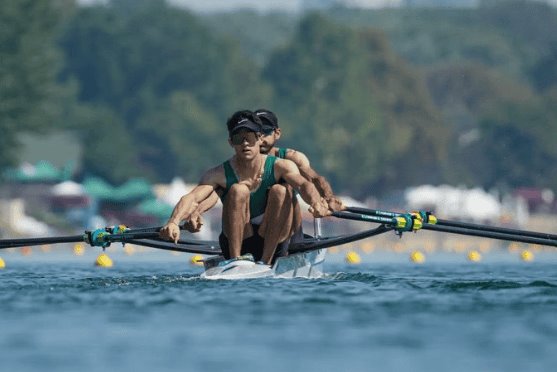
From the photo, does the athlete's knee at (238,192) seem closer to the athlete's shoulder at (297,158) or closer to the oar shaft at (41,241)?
the athlete's shoulder at (297,158)

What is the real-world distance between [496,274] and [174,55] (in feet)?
291

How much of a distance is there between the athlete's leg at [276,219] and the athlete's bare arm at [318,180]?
40 cm

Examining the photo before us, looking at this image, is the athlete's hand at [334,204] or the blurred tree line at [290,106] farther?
the blurred tree line at [290,106]

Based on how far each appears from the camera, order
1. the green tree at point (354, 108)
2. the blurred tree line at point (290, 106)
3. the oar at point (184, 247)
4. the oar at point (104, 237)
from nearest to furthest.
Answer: the oar at point (104, 237) → the oar at point (184, 247) → the blurred tree line at point (290, 106) → the green tree at point (354, 108)

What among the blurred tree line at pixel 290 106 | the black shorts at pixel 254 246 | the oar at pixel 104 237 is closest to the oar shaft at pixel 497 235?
the black shorts at pixel 254 246

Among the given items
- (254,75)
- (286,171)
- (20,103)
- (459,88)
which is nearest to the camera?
(286,171)

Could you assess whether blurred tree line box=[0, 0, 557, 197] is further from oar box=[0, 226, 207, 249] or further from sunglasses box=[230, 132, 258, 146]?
sunglasses box=[230, 132, 258, 146]

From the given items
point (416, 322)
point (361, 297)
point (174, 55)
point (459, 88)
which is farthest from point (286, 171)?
point (459, 88)

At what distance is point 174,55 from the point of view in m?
114

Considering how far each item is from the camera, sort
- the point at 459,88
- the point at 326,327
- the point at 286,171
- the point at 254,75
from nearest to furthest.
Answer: the point at 326,327 < the point at 286,171 < the point at 254,75 < the point at 459,88

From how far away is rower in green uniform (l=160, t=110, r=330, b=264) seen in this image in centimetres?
2038

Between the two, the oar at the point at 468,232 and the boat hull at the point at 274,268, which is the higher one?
the oar at the point at 468,232

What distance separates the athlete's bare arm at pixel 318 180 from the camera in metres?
20.7

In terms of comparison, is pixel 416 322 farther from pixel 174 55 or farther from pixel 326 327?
pixel 174 55
